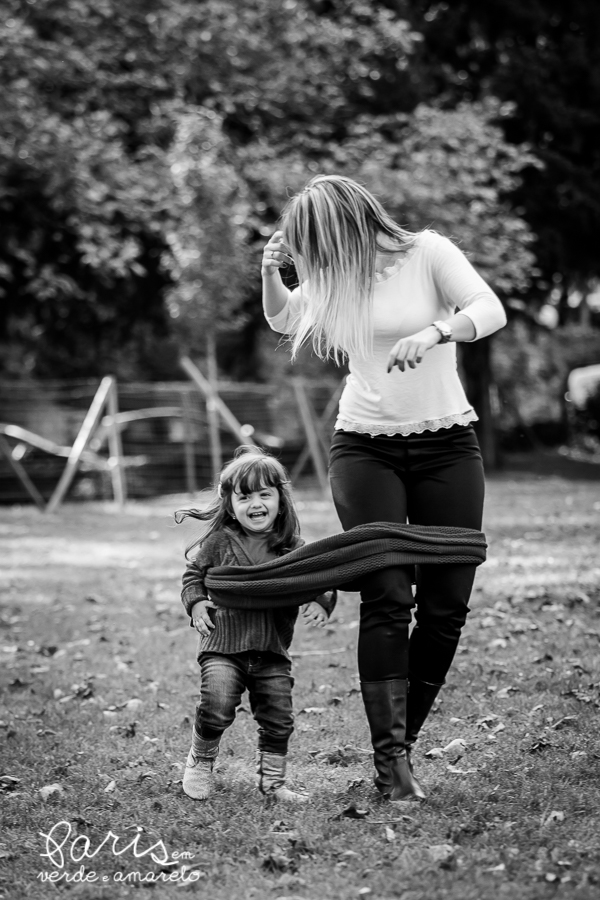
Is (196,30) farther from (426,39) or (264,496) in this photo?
(264,496)

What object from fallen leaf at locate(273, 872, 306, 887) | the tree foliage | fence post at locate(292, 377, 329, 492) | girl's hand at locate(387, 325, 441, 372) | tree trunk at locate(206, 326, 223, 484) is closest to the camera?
fallen leaf at locate(273, 872, 306, 887)

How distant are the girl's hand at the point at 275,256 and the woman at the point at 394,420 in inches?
2.0

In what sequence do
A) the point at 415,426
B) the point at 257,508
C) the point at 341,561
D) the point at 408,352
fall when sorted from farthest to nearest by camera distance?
the point at 257,508
the point at 415,426
the point at 341,561
the point at 408,352

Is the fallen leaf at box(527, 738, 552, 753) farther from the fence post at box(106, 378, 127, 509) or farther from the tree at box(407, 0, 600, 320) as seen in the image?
the tree at box(407, 0, 600, 320)

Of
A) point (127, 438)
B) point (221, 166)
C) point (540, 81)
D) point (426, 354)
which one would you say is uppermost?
point (540, 81)

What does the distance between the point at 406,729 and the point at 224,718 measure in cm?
62

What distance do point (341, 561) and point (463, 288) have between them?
37.9 inches

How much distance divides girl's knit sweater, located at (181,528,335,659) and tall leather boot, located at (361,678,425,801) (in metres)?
0.35

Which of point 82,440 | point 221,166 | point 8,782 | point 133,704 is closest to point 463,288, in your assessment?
point 8,782

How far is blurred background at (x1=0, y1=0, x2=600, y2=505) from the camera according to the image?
47.2ft

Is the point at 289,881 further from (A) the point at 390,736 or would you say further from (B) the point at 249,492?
(B) the point at 249,492

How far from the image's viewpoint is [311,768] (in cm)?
405

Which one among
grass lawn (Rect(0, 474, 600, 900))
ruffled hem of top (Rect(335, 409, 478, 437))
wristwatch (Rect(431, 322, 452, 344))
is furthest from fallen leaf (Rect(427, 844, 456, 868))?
wristwatch (Rect(431, 322, 452, 344))

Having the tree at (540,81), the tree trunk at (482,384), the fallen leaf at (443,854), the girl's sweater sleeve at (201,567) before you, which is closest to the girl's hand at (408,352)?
the girl's sweater sleeve at (201,567)
